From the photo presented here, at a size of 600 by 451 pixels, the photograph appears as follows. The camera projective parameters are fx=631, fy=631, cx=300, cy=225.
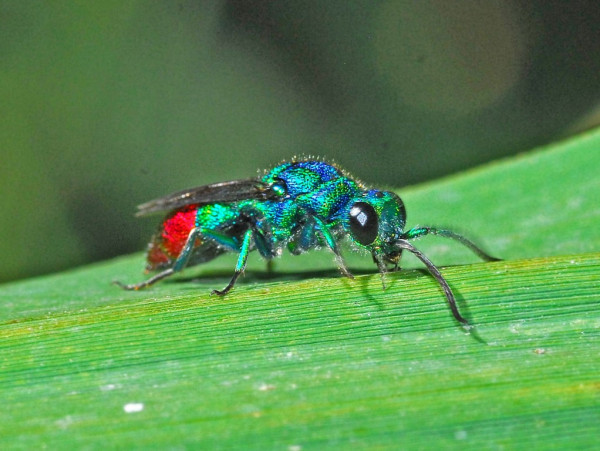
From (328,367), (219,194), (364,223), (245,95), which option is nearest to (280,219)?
(219,194)

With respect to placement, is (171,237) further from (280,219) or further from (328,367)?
(328,367)

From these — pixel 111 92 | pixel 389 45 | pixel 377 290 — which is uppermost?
pixel 389 45

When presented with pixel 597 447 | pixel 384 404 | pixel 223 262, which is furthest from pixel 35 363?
pixel 223 262

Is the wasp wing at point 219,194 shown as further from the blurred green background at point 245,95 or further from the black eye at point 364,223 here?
the blurred green background at point 245,95

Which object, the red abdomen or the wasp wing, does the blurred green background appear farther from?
the wasp wing

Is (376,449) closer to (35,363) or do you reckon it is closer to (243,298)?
(243,298)

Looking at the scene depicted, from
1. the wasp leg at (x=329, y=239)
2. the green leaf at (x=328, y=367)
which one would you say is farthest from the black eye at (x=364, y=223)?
the green leaf at (x=328, y=367)

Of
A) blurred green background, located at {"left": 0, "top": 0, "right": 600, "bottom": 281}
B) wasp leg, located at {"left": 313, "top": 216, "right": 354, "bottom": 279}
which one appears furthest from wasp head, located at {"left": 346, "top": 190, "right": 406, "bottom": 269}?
blurred green background, located at {"left": 0, "top": 0, "right": 600, "bottom": 281}
